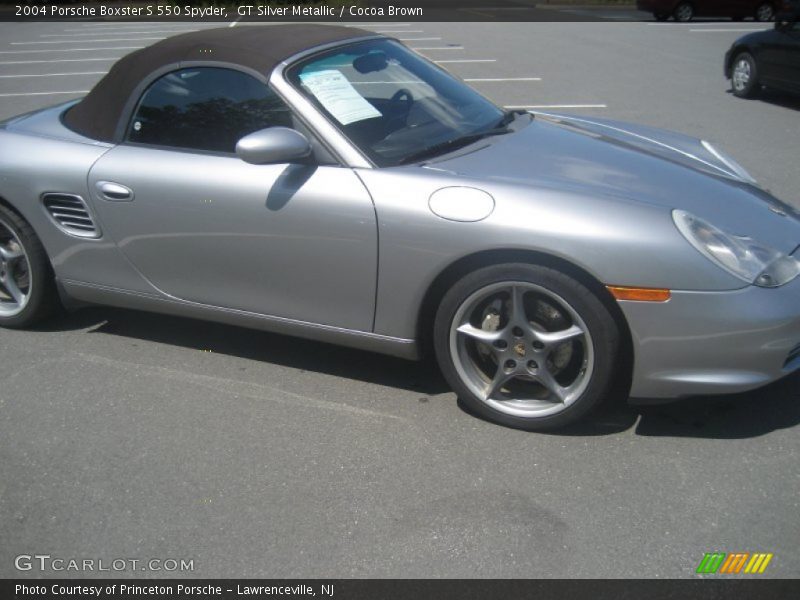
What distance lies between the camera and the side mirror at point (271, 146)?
3266 mm

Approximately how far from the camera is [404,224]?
3.20m

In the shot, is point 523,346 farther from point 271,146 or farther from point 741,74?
point 741,74

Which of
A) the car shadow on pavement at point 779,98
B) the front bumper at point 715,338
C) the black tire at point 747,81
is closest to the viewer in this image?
the front bumper at point 715,338

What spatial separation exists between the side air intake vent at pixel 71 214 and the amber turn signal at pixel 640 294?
7.79 ft

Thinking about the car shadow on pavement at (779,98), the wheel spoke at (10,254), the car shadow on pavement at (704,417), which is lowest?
the car shadow on pavement at (704,417)

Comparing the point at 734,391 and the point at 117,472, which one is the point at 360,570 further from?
the point at 734,391

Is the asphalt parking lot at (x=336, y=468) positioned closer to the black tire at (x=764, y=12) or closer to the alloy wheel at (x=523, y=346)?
the alloy wheel at (x=523, y=346)

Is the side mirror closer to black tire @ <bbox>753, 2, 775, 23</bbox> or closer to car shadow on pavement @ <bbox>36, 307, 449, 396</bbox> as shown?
car shadow on pavement @ <bbox>36, 307, 449, 396</bbox>

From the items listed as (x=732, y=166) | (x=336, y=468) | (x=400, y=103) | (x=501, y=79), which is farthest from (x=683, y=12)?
(x=336, y=468)

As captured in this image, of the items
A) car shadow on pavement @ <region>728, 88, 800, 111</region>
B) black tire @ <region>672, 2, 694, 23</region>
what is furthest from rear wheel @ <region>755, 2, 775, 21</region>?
car shadow on pavement @ <region>728, 88, 800, 111</region>

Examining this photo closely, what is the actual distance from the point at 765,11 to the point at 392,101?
19642 millimetres

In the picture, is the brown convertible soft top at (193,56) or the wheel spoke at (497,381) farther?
the brown convertible soft top at (193,56)

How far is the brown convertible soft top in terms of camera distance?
3.69m

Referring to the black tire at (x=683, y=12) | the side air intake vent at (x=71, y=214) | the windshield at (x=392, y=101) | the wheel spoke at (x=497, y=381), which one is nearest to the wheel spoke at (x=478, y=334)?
the wheel spoke at (x=497, y=381)
